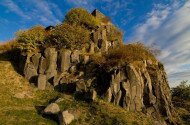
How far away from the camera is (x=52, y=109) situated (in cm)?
3772

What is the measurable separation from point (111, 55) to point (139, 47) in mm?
5161

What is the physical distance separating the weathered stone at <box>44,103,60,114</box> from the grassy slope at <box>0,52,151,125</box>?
0.88 m

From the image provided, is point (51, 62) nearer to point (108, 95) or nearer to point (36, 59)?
point (36, 59)

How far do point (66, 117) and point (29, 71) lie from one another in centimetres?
1592

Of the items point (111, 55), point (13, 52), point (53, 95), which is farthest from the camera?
point (13, 52)

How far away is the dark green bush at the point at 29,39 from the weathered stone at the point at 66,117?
19379 mm

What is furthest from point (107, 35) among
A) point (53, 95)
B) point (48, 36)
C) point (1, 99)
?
point (1, 99)

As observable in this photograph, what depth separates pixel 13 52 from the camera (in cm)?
5725

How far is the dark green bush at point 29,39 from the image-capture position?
170 feet

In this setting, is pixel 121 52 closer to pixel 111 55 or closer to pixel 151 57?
pixel 111 55

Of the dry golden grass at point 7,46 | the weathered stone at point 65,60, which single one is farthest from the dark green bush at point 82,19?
the dry golden grass at point 7,46

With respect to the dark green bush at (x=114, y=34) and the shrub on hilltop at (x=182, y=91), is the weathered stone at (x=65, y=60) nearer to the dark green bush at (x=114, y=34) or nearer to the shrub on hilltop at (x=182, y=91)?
the dark green bush at (x=114, y=34)

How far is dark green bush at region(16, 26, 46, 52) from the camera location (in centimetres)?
5184

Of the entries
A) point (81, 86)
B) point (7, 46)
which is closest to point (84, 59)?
Result: point (81, 86)
